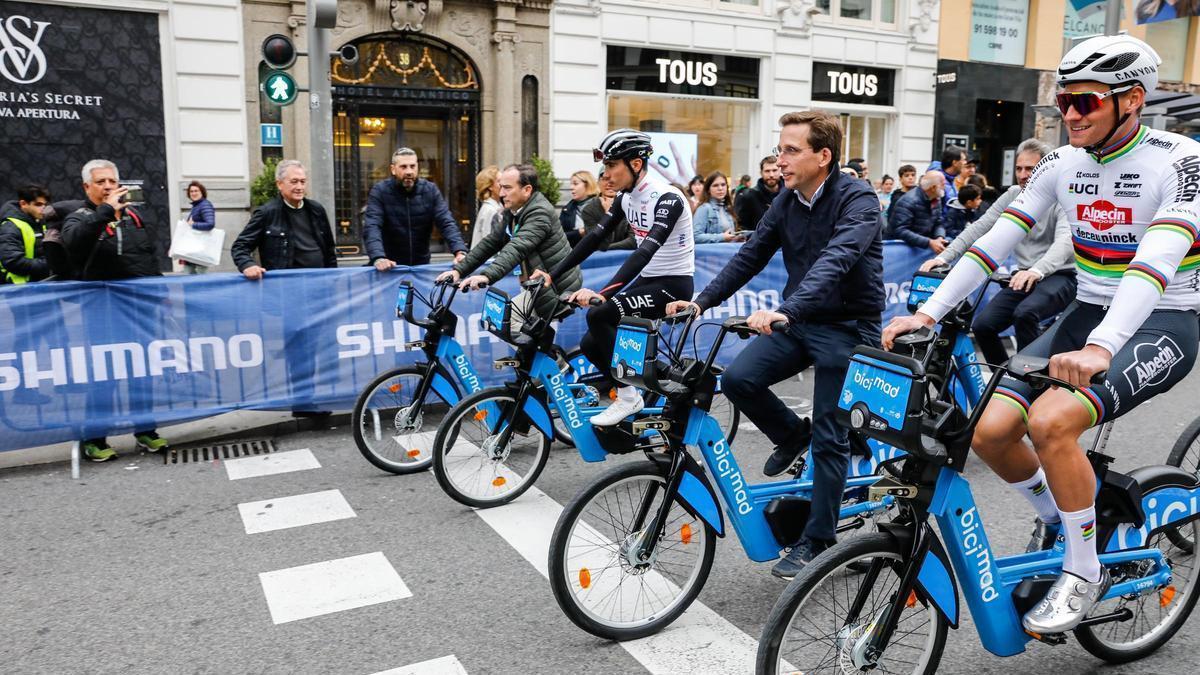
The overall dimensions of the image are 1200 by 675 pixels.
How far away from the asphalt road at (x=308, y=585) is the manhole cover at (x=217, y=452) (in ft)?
0.79

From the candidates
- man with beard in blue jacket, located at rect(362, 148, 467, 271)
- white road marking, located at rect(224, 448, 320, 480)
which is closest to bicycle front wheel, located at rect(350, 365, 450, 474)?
white road marking, located at rect(224, 448, 320, 480)

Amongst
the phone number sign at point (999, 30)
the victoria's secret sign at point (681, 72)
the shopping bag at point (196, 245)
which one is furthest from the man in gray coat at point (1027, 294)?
the phone number sign at point (999, 30)

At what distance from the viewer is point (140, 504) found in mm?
5629

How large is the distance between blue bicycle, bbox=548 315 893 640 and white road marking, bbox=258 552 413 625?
100 cm

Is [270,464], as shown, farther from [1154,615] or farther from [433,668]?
[1154,615]

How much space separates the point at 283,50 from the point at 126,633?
21.1 ft

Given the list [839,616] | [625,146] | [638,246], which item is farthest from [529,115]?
[839,616]

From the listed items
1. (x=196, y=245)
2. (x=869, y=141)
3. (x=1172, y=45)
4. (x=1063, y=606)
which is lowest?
(x=1063, y=606)

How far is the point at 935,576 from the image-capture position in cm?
297

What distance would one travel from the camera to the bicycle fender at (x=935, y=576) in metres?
2.92

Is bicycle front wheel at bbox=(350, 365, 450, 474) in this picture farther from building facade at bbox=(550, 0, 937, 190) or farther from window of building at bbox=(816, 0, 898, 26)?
window of building at bbox=(816, 0, 898, 26)

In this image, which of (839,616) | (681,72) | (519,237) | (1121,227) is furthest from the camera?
(681,72)

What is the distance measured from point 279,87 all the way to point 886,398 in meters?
7.63

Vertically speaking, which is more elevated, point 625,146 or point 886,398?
point 625,146
